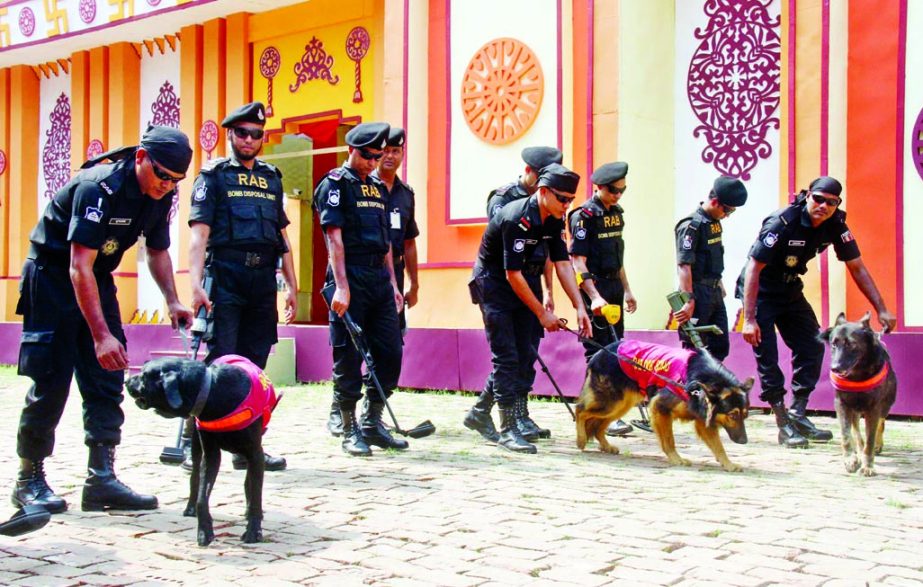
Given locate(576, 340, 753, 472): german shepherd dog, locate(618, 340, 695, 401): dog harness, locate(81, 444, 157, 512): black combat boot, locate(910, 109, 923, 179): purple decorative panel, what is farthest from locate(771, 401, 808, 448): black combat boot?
locate(81, 444, 157, 512): black combat boot

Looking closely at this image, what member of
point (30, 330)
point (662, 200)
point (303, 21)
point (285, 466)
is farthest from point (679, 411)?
point (303, 21)

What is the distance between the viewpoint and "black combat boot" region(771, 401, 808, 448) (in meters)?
7.37

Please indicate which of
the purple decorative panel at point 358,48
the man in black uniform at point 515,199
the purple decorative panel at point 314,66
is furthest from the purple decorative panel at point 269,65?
the man in black uniform at point 515,199

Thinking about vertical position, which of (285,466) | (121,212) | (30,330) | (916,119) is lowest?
(285,466)

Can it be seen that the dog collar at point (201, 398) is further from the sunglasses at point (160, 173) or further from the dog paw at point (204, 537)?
the sunglasses at point (160, 173)

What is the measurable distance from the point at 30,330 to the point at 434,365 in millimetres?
6860

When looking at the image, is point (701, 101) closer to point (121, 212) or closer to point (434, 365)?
point (434, 365)

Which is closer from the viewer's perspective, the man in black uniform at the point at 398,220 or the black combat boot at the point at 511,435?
the black combat boot at the point at 511,435

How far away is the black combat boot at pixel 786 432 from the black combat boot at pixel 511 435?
183 cm

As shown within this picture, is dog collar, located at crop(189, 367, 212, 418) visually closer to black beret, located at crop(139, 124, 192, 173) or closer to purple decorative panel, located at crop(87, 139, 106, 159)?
black beret, located at crop(139, 124, 192, 173)

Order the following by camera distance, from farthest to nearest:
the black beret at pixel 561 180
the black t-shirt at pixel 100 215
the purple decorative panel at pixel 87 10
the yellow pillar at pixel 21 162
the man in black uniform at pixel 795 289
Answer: the yellow pillar at pixel 21 162 → the purple decorative panel at pixel 87 10 → the man in black uniform at pixel 795 289 → the black beret at pixel 561 180 → the black t-shirt at pixel 100 215

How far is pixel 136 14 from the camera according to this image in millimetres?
16062

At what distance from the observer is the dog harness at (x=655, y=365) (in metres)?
Result: 6.34

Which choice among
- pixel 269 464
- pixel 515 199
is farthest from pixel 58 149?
pixel 269 464
